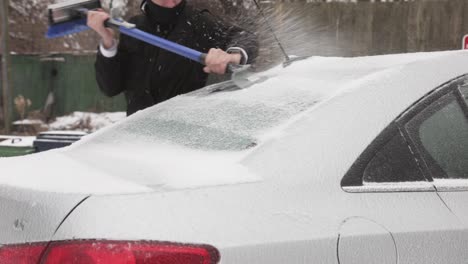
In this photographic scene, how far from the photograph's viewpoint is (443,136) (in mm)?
2281

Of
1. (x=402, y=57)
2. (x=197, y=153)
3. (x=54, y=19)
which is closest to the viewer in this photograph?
(x=197, y=153)

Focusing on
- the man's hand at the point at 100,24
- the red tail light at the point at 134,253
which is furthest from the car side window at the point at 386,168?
the man's hand at the point at 100,24

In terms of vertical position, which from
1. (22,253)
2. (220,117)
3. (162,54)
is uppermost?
(220,117)

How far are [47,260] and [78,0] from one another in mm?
2415

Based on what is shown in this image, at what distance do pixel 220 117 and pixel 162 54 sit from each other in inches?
64.0

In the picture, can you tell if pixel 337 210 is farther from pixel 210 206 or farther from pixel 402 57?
pixel 402 57

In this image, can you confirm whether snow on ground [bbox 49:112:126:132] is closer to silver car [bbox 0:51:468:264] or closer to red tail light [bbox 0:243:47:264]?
silver car [bbox 0:51:468:264]

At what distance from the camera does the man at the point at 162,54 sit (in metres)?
4.01

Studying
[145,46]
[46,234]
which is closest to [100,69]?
[145,46]

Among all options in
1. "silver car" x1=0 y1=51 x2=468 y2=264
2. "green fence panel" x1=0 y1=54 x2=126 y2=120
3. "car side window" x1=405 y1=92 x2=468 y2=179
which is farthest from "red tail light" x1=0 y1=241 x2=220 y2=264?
"green fence panel" x1=0 y1=54 x2=126 y2=120

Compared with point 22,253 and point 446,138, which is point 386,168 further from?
point 22,253

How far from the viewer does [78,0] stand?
A: 4.01 m

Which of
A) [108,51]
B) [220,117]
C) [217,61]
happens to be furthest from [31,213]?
[108,51]

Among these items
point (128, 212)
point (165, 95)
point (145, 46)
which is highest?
point (128, 212)
